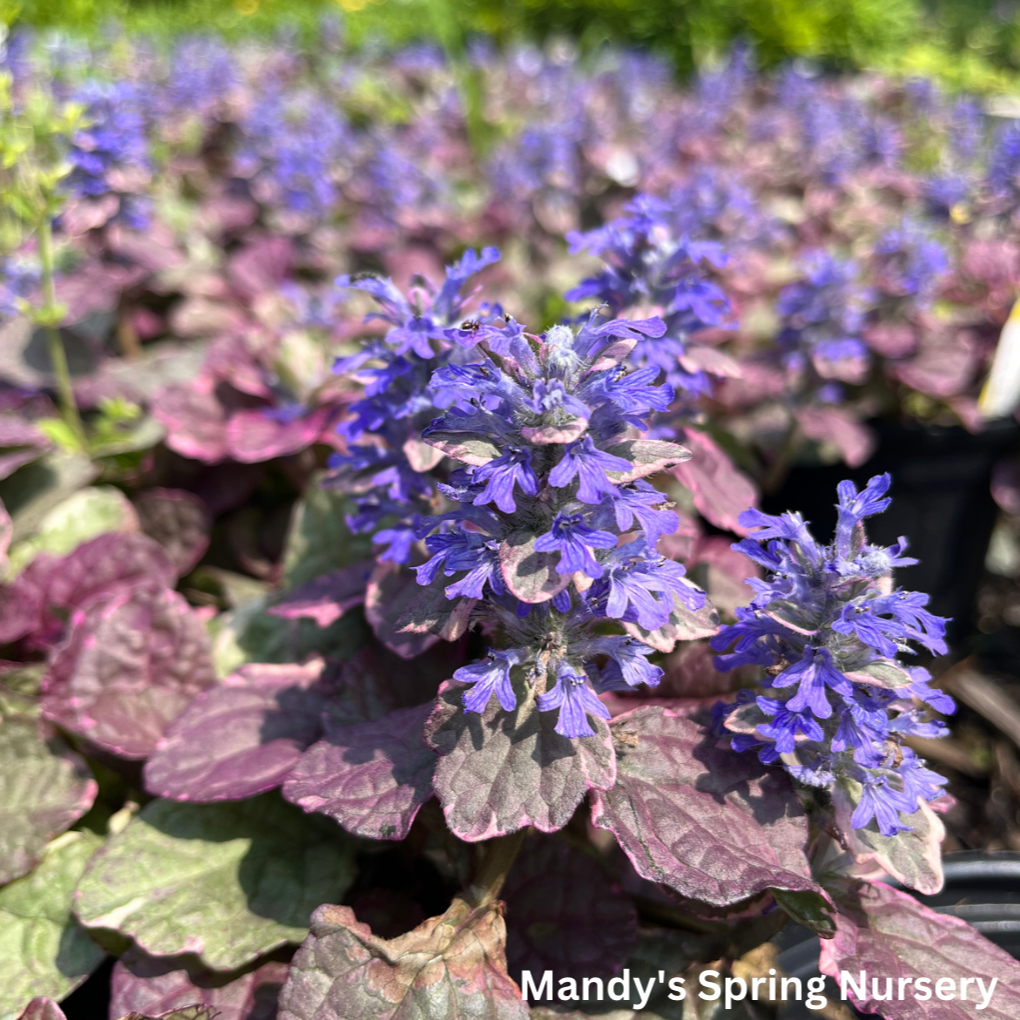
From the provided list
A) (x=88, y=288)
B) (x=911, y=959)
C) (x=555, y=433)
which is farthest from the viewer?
(x=88, y=288)

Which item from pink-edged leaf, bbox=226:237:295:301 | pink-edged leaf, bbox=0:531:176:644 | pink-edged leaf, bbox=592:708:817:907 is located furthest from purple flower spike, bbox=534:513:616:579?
pink-edged leaf, bbox=226:237:295:301

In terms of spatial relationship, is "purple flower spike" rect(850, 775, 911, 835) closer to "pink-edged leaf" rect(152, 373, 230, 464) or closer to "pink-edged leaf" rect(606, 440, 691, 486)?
"pink-edged leaf" rect(606, 440, 691, 486)

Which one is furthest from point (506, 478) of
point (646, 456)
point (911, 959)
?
point (911, 959)

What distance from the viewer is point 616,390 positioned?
102cm

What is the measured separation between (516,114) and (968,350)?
3377 mm

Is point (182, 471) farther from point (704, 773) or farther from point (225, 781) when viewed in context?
point (704, 773)

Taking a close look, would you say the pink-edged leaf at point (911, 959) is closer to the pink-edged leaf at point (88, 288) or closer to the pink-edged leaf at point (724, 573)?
the pink-edged leaf at point (724, 573)

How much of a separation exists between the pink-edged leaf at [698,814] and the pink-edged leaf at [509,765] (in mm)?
69

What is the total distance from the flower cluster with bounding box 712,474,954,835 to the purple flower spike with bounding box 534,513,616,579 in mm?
223

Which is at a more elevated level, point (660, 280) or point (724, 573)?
point (660, 280)

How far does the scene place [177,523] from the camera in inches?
81.3

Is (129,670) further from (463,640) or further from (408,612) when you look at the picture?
(408,612)

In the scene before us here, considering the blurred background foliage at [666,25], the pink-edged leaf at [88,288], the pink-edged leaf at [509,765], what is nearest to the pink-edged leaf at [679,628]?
the pink-edged leaf at [509,765]

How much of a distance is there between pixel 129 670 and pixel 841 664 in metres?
1.23
